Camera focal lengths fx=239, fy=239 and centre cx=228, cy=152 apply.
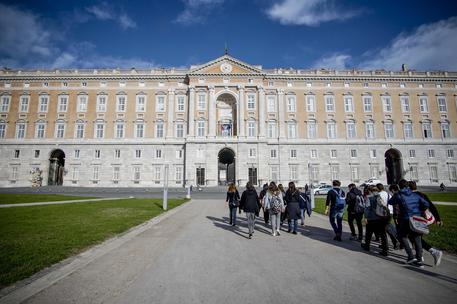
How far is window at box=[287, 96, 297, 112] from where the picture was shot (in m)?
43.5

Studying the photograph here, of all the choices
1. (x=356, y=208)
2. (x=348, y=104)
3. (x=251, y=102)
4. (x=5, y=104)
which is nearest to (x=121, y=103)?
(x=5, y=104)

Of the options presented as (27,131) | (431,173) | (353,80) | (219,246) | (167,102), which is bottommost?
(219,246)

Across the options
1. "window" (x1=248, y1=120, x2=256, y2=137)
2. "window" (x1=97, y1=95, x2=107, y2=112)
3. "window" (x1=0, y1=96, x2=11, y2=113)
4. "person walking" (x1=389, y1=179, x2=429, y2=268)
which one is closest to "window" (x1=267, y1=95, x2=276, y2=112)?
"window" (x1=248, y1=120, x2=256, y2=137)

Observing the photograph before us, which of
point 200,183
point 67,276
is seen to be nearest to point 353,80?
point 200,183

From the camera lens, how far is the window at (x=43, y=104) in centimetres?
4300

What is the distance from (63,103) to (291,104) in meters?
41.3

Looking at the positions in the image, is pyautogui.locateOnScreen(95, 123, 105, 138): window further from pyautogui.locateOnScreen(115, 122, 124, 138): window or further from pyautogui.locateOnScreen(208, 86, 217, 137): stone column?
pyautogui.locateOnScreen(208, 86, 217, 137): stone column

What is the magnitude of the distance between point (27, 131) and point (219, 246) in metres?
50.1

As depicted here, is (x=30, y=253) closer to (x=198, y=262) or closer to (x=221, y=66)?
(x=198, y=262)

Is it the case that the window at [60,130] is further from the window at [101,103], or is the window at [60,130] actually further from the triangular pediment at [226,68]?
the triangular pediment at [226,68]

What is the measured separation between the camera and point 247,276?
187 inches

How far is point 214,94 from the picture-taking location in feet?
137

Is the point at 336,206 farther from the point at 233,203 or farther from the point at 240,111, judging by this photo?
the point at 240,111

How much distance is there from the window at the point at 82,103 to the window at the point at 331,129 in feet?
144
